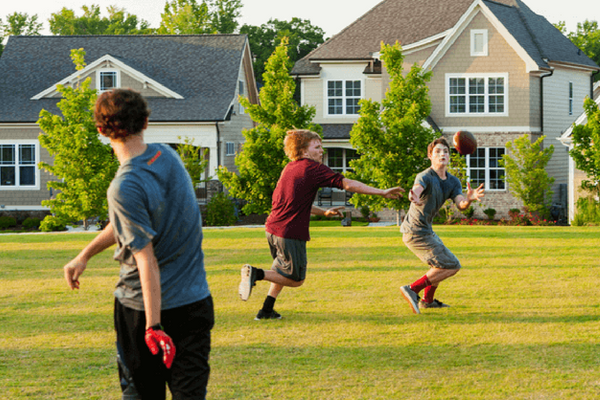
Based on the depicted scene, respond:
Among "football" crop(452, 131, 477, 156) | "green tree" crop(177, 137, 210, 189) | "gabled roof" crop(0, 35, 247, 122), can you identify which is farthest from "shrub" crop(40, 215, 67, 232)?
"football" crop(452, 131, 477, 156)

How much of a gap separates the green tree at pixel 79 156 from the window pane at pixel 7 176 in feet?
26.5

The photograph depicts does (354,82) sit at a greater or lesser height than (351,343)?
greater

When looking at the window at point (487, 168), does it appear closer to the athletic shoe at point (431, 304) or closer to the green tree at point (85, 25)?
the athletic shoe at point (431, 304)

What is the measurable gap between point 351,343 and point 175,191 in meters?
4.06

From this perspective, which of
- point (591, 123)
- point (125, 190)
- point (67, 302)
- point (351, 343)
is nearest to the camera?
point (125, 190)

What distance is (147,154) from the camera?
3682mm

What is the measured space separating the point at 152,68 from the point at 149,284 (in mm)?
33989

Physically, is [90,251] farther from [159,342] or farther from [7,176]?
[7,176]

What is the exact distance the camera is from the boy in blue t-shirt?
3.59 m

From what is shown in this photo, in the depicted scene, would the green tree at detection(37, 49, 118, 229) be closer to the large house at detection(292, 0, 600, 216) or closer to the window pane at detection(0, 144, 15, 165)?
the window pane at detection(0, 144, 15, 165)

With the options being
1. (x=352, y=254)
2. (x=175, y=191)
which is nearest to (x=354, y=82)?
(x=352, y=254)

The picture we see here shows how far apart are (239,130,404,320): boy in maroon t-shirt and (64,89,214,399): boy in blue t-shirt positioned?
387 cm

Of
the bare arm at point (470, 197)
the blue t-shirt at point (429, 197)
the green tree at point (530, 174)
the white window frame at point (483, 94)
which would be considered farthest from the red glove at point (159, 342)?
the white window frame at point (483, 94)

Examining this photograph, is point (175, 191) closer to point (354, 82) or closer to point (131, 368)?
point (131, 368)
